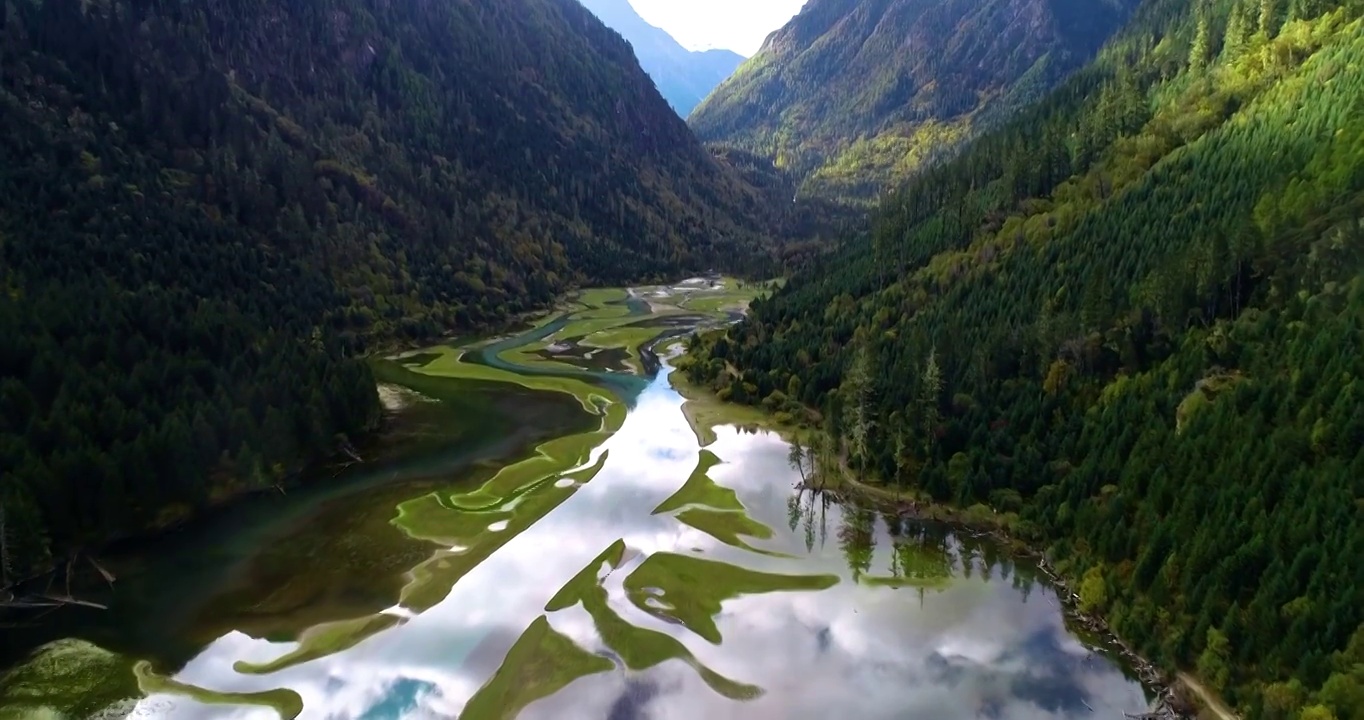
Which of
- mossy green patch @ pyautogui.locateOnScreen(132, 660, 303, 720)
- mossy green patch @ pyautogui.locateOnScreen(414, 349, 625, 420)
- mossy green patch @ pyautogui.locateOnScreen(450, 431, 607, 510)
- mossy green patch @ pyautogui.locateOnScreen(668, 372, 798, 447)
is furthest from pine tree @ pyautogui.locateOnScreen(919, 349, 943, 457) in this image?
mossy green patch @ pyautogui.locateOnScreen(132, 660, 303, 720)

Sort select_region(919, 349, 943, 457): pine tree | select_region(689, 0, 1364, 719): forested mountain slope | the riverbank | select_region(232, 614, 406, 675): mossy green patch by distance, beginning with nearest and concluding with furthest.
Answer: the riverbank → select_region(689, 0, 1364, 719): forested mountain slope → select_region(232, 614, 406, 675): mossy green patch → select_region(919, 349, 943, 457): pine tree

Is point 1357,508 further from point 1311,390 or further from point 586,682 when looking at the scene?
point 586,682

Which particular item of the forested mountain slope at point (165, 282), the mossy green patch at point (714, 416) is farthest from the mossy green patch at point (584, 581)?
the forested mountain slope at point (165, 282)

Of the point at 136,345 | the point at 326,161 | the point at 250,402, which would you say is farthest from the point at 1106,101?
the point at 326,161

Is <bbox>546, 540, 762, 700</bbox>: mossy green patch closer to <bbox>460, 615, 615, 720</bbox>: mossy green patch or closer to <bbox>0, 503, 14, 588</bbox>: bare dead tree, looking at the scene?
<bbox>460, 615, 615, 720</bbox>: mossy green patch

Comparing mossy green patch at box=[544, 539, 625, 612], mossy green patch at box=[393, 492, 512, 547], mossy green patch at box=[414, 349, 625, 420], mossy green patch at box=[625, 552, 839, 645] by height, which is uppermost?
mossy green patch at box=[414, 349, 625, 420]

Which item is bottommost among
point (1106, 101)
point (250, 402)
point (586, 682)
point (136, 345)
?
point (586, 682)

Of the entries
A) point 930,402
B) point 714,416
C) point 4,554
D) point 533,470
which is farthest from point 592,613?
point 714,416
